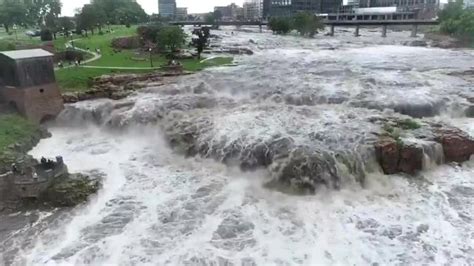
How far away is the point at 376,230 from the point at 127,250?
28.2 ft

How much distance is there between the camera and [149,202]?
17.1 metres

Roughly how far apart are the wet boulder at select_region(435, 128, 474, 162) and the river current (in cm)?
80

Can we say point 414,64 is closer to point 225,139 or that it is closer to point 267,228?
point 225,139

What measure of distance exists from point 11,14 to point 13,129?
4704 centimetres

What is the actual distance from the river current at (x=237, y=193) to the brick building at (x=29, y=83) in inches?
57.5

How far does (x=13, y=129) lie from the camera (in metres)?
23.0

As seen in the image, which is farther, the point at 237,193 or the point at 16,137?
the point at 16,137

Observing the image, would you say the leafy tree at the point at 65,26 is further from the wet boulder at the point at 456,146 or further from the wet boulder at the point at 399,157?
the wet boulder at the point at 456,146

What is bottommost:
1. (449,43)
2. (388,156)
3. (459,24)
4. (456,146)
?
(388,156)

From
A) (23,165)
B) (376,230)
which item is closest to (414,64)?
(376,230)

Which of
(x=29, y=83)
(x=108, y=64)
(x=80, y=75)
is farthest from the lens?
(x=108, y=64)

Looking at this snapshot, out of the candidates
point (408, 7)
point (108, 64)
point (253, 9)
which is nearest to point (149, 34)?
point (108, 64)

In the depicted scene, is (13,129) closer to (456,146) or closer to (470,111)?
(456,146)

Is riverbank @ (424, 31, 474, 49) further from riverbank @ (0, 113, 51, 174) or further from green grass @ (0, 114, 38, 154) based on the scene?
green grass @ (0, 114, 38, 154)
